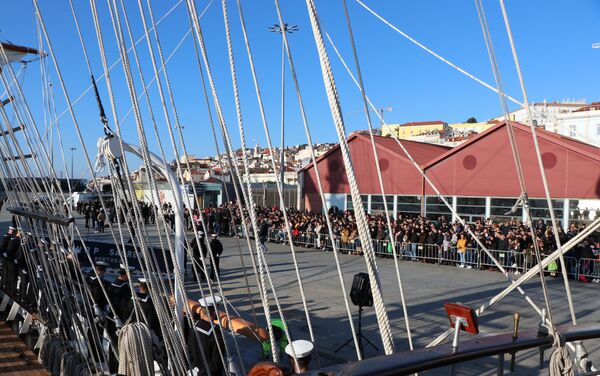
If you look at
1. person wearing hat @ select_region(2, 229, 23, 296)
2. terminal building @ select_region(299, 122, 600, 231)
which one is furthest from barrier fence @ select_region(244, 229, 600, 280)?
person wearing hat @ select_region(2, 229, 23, 296)

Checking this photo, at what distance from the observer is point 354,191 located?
2797 millimetres

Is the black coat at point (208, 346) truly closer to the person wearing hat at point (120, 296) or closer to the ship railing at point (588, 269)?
the person wearing hat at point (120, 296)

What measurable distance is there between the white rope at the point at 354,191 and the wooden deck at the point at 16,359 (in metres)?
5.54

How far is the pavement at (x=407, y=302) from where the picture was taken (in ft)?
24.3

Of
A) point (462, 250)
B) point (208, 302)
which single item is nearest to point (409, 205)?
point (462, 250)

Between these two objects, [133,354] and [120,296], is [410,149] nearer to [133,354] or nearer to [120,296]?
[120,296]

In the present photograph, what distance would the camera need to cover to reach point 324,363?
693 centimetres

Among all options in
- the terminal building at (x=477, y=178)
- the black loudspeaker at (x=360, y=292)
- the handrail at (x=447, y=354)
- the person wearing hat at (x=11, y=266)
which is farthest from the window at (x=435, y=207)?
the handrail at (x=447, y=354)

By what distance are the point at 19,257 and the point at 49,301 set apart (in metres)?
4.25

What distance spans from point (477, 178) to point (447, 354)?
20403 mm

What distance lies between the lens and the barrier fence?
44.3 feet

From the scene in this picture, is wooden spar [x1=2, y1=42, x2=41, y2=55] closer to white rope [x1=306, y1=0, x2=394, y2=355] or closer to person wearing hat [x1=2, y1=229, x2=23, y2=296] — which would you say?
person wearing hat [x1=2, y1=229, x2=23, y2=296]

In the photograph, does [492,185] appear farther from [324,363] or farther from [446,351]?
[446,351]

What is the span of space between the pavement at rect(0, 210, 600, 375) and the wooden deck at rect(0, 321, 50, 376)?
272cm
